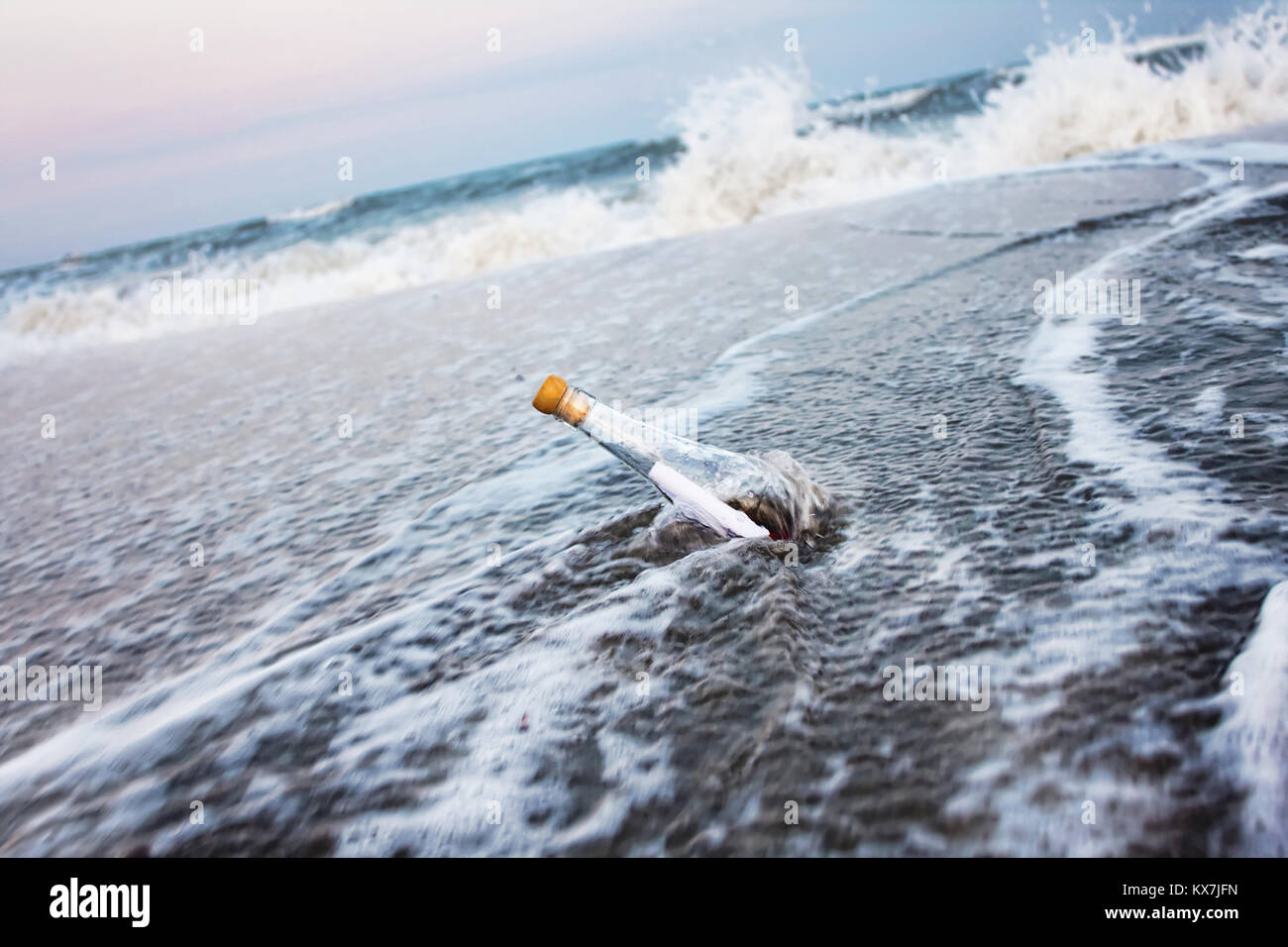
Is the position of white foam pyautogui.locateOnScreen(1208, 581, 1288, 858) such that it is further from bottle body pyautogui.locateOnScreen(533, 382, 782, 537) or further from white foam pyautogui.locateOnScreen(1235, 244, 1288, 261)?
white foam pyautogui.locateOnScreen(1235, 244, 1288, 261)

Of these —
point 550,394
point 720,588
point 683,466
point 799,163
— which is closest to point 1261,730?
point 720,588

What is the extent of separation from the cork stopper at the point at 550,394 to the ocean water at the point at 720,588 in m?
0.42

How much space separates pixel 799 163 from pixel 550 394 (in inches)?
448

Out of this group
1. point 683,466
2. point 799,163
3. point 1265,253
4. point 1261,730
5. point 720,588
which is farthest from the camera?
point 799,163

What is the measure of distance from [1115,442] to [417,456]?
2.40 metres

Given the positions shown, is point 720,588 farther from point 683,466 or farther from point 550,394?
point 550,394

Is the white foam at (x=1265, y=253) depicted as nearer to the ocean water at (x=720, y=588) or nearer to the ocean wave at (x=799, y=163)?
the ocean water at (x=720, y=588)

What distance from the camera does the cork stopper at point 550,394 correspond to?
5.81 ft

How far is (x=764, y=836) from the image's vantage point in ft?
3.76

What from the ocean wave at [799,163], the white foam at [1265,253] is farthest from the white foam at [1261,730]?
the ocean wave at [799,163]

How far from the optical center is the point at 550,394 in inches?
70.2

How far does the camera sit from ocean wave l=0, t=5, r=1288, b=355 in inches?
424

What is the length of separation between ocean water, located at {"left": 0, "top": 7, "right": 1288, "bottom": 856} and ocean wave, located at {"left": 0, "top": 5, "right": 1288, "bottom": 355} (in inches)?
255
